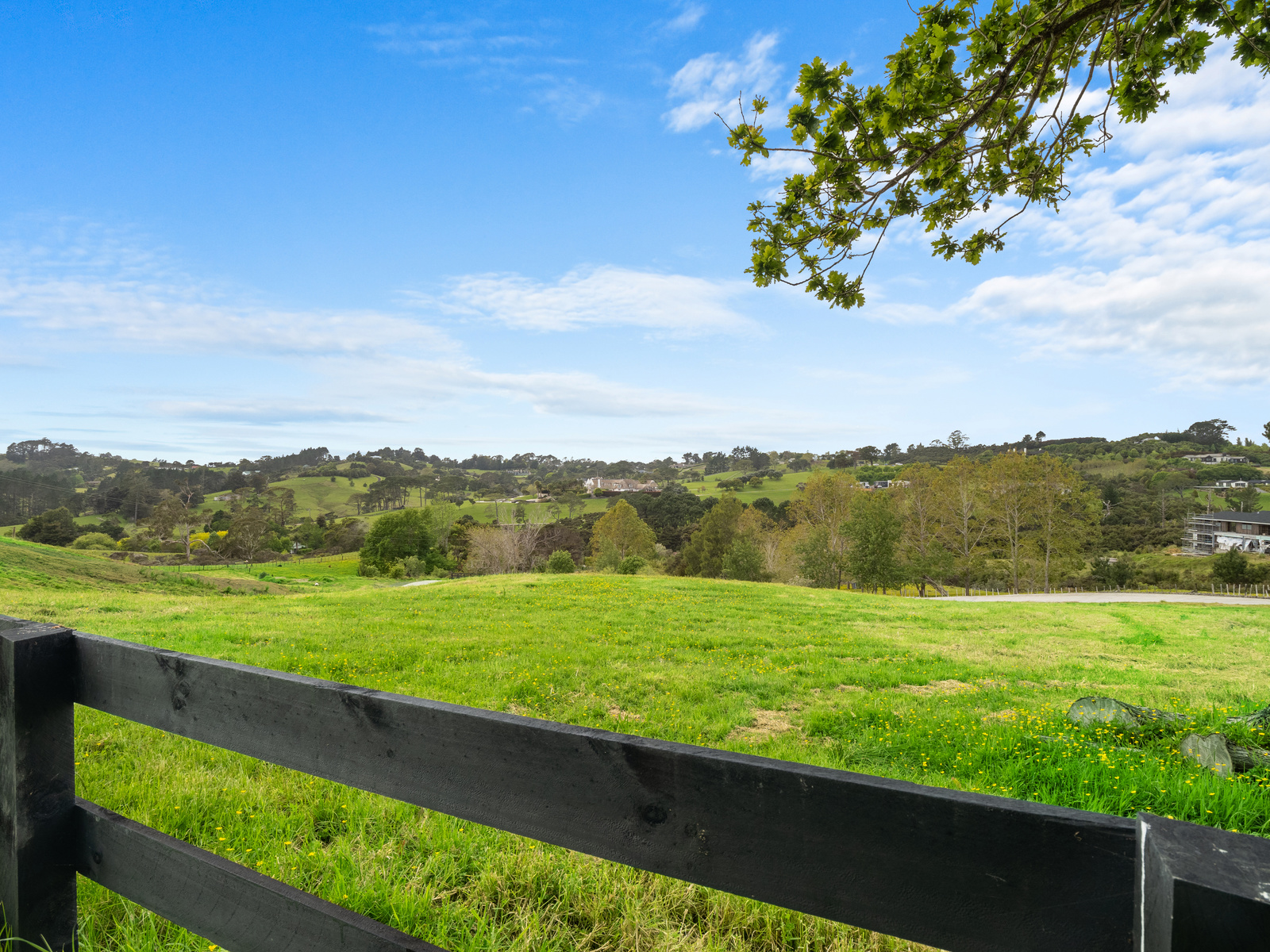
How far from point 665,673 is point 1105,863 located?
25.8 feet

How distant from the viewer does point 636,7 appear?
11.4 meters

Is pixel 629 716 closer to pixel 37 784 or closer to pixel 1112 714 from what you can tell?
pixel 1112 714

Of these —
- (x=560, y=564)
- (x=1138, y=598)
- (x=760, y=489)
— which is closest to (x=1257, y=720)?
(x=1138, y=598)

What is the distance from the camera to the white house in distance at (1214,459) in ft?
329

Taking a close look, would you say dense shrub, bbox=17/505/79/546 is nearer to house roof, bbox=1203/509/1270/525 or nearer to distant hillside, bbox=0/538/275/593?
distant hillside, bbox=0/538/275/593

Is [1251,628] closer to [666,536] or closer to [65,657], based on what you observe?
[65,657]

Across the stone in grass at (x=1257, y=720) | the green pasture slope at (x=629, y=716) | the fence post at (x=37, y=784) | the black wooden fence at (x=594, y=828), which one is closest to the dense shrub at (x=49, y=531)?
the green pasture slope at (x=629, y=716)

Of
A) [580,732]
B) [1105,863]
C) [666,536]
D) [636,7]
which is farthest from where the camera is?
[666,536]

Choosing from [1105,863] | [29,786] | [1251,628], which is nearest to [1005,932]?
[1105,863]

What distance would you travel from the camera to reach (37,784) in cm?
201

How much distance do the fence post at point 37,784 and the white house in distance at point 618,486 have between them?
10848 cm

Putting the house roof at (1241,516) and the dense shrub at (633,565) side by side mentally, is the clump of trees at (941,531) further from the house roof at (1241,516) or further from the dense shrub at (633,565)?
the house roof at (1241,516)

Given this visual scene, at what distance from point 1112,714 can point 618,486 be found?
379 ft

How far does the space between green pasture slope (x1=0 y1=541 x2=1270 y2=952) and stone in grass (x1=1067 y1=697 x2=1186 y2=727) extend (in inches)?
7.1
